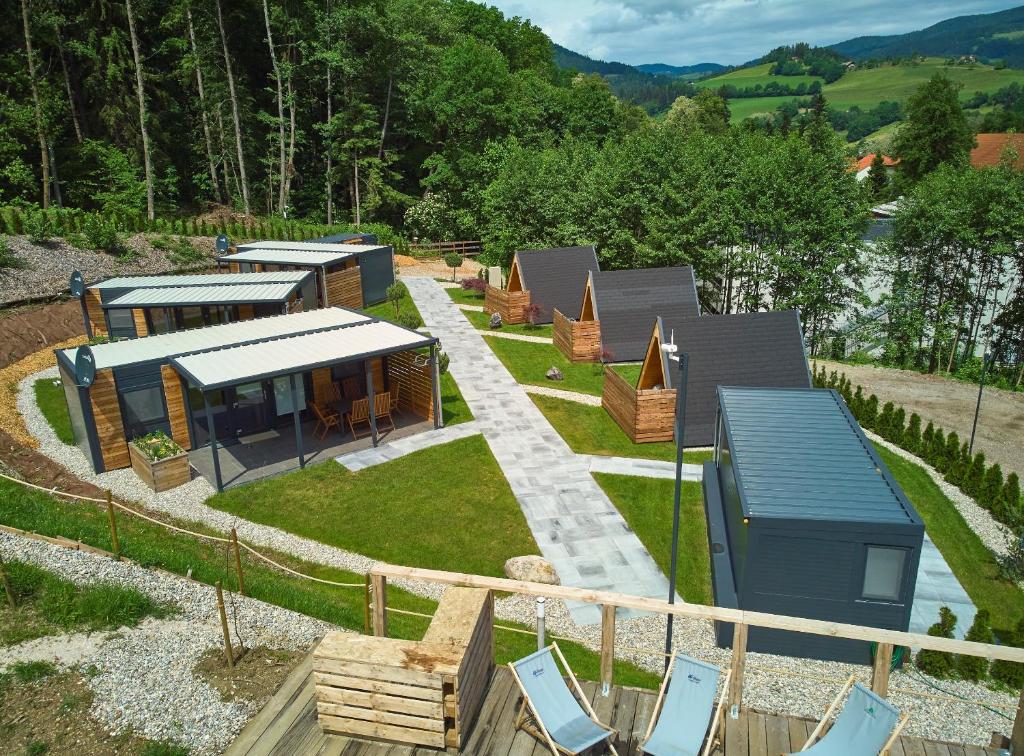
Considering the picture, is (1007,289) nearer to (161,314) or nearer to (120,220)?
(161,314)

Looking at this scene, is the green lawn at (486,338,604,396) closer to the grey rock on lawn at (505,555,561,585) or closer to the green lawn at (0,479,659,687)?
the grey rock on lawn at (505,555,561,585)

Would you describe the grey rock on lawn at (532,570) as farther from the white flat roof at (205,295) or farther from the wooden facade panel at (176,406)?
the white flat roof at (205,295)

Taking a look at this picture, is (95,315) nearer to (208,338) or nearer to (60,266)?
(60,266)

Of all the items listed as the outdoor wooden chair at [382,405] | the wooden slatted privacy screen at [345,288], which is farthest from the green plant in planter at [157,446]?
the wooden slatted privacy screen at [345,288]

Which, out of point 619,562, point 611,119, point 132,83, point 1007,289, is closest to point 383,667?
point 619,562

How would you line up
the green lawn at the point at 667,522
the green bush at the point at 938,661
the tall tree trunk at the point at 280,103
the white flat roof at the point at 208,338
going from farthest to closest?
the tall tree trunk at the point at 280,103 < the white flat roof at the point at 208,338 < the green lawn at the point at 667,522 < the green bush at the point at 938,661

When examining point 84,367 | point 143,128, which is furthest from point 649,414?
point 143,128

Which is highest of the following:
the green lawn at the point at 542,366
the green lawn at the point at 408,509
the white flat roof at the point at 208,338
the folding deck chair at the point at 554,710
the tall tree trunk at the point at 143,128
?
the tall tree trunk at the point at 143,128
